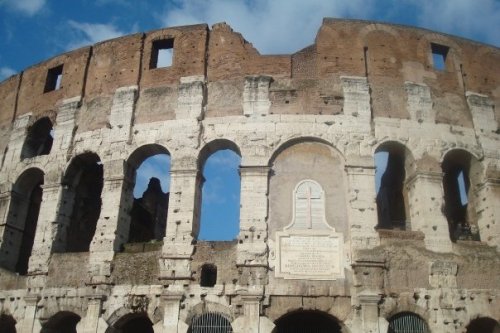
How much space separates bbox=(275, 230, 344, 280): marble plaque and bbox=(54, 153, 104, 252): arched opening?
5.69m

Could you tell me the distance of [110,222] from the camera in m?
12.7

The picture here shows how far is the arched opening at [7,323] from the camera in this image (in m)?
13.2

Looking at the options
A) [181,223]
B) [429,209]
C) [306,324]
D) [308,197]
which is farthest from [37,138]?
[429,209]

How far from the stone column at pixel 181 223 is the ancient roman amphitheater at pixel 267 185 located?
0.04 m

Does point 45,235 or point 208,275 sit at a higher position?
point 45,235

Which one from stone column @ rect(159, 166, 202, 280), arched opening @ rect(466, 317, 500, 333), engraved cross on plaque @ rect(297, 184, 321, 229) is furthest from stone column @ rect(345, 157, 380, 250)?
stone column @ rect(159, 166, 202, 280)

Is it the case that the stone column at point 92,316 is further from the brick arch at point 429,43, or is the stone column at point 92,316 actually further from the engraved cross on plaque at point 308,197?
the brick arch at point 429,43

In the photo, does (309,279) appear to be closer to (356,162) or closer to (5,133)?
(356,162)

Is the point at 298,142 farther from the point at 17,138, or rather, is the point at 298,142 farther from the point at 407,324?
the point at 17,138

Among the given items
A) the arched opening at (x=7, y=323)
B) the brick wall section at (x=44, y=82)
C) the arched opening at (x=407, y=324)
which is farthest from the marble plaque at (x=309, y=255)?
the brick wall section at (x=44, y=82)

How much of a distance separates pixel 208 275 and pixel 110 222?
274cm

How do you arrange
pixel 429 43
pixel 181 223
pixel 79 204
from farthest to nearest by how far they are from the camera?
1. pixel 79 204
2. pixel 429 43
3. pixel 181 223

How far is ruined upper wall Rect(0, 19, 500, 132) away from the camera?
44.3 feet

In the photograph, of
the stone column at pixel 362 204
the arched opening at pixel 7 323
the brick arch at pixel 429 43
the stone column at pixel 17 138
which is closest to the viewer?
the stone column at pixel 362 204
